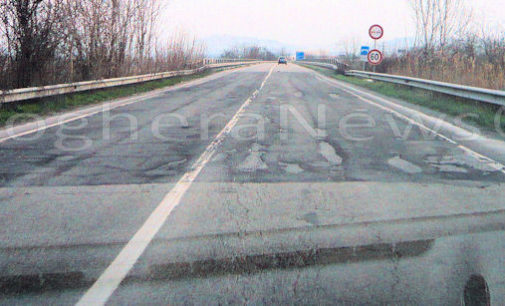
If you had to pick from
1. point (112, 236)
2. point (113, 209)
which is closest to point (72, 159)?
point (113, 209)

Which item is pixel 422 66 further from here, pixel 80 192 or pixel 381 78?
pixel 80 192

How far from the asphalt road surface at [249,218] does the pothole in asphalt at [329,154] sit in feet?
0.09

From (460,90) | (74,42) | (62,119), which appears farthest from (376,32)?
(62,119)

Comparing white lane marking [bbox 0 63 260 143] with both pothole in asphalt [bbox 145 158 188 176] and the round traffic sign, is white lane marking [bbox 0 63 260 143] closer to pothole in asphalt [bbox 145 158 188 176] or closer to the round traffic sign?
pothole in asphalt [bbox 145 158 188 176]

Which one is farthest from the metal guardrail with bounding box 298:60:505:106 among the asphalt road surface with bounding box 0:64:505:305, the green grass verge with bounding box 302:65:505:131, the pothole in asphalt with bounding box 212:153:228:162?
the pothole in asphalt with bounding box 212:153:228:162

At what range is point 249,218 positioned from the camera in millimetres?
5133

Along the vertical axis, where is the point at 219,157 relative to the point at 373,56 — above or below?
below

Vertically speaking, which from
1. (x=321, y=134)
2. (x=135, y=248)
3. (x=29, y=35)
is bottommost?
(x=135, y=248)

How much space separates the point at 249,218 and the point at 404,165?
3.62 meters

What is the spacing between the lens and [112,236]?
15.0ft

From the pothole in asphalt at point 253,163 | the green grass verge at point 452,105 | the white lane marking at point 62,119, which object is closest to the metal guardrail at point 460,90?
the green grass verge at point 452,105

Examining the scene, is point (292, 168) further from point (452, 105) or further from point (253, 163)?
point (452, 105)

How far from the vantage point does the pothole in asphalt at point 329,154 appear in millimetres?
7949

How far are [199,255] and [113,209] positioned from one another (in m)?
1.66
